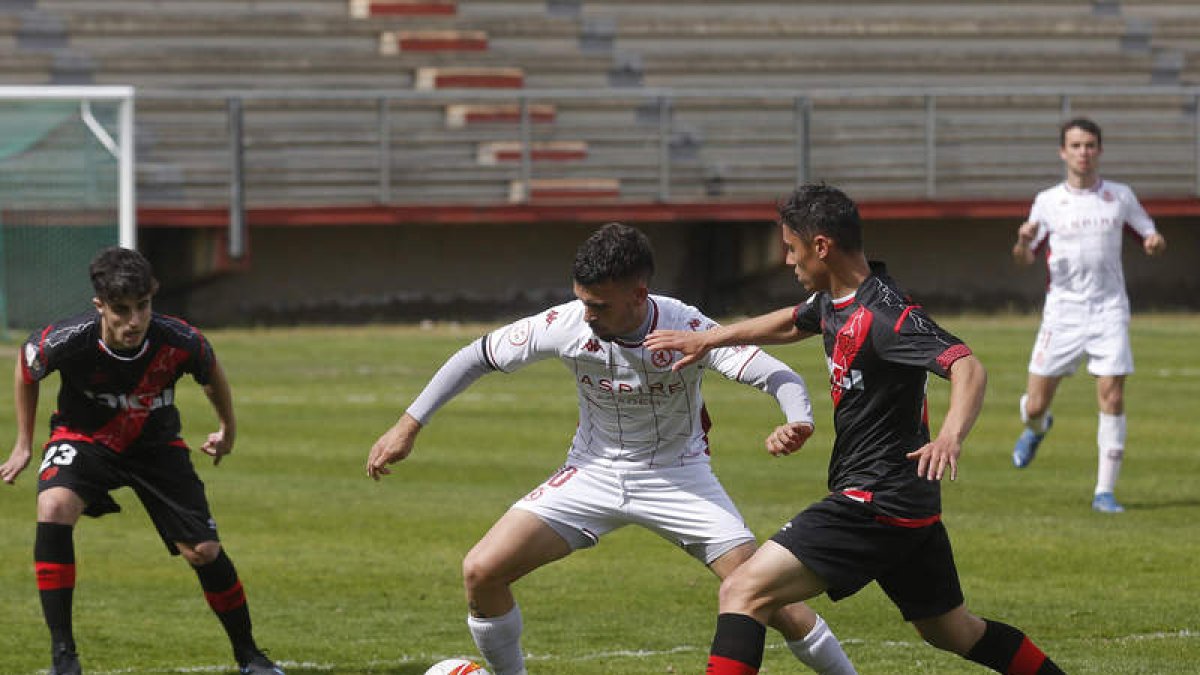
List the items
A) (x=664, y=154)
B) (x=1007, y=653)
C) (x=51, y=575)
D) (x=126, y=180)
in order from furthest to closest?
1. (x=664, y=154)
2. (x=126, y=180)
3. (x=51, y=575)
4. (x=1007, y=653)

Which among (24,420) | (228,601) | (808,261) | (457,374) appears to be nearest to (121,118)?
(24,420)

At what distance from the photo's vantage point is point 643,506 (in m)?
6.71

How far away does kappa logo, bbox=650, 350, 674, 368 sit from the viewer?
661cm

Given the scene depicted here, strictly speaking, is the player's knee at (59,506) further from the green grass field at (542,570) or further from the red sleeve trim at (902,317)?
the red sleeve trim at (902,317)

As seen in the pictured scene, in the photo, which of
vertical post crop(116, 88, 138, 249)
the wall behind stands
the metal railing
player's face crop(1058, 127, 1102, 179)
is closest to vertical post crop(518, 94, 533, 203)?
the metal railing

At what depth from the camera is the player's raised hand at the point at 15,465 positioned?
7.66 meters

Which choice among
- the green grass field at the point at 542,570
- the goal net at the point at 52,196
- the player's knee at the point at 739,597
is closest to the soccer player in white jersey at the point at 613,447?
the player's knee at the point at 739,597

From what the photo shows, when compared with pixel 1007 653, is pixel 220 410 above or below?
above

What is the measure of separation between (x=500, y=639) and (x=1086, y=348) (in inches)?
247

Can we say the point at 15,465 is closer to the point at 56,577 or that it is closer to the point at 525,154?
the point at 56,577

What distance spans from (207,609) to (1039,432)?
19.7 feet

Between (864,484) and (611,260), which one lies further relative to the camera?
(611,260)

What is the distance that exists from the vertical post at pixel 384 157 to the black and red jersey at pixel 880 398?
64.8ft

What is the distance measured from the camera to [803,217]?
6207 millimetres
